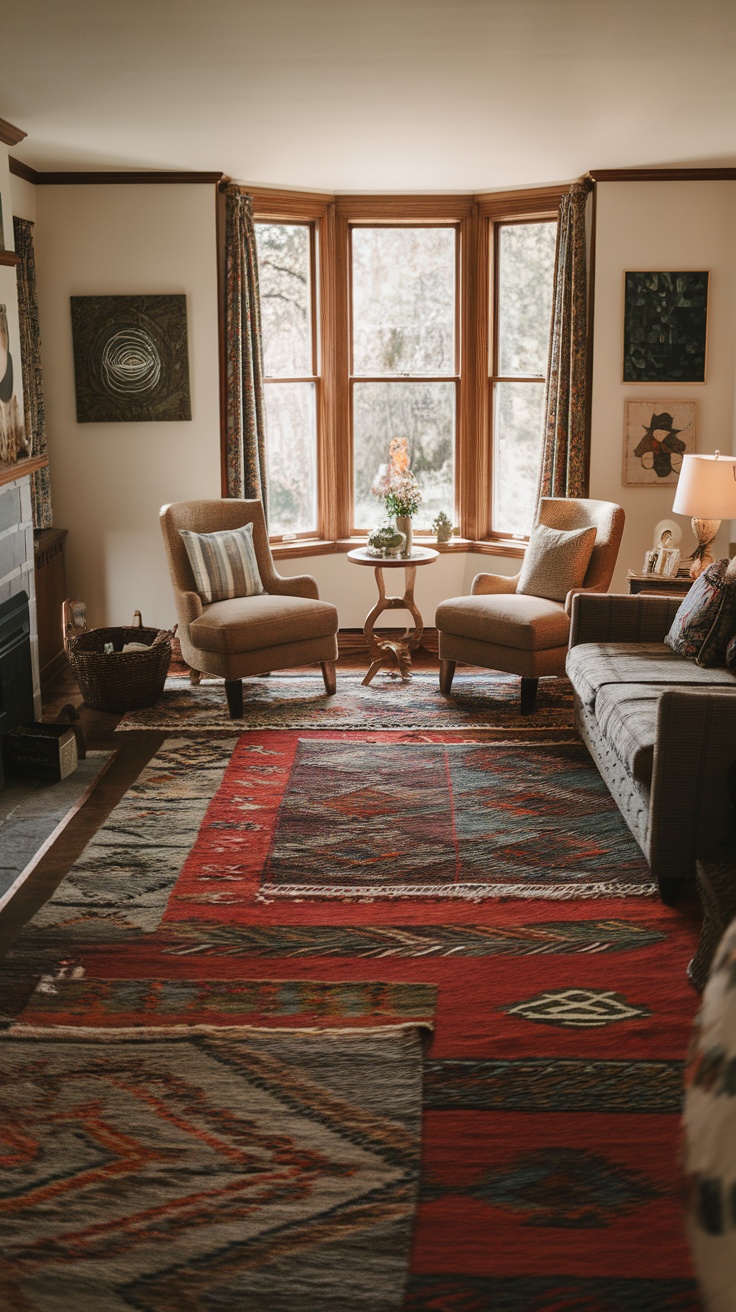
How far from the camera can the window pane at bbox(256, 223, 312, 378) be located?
22.6 feet

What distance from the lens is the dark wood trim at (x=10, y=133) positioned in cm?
491

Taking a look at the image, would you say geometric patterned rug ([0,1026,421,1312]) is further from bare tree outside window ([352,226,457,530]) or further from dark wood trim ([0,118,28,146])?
bare tree outside window ([352,226,457,530])

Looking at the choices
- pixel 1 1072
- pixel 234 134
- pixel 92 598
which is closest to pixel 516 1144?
pixel 1 1072

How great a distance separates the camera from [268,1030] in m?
2.85

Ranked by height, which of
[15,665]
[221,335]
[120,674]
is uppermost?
[221,335]

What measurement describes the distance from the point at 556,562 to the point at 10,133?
3.19 meters

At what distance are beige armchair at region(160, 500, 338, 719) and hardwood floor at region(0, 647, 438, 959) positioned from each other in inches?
18.6

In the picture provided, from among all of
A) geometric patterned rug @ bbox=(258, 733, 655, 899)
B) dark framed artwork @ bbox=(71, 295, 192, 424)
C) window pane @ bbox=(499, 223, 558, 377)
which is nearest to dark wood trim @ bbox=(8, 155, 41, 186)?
dark framed artwork @ bbox=(71, 295, 192, 424)

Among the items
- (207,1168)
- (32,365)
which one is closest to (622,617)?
(207,1168)

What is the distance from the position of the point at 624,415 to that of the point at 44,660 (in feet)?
11.6

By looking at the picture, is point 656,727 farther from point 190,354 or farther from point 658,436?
→ point 190,354

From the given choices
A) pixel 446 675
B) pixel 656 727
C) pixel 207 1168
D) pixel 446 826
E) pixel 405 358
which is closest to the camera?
pixel 207 1168

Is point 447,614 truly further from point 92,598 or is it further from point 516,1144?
point 516,1144

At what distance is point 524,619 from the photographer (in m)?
5.47
